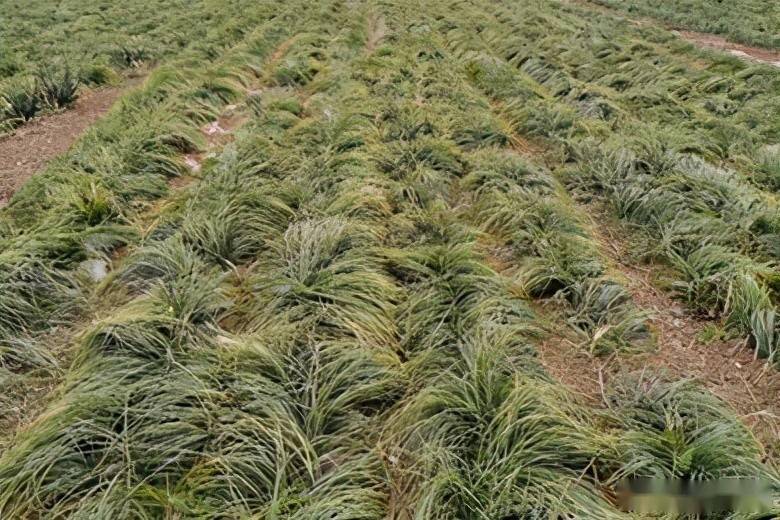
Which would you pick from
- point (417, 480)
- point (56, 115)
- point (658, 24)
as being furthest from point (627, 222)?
point (658, 24)

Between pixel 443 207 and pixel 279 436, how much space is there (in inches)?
127

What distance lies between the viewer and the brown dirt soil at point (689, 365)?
3.19 meters

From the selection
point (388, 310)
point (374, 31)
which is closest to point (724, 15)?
point (374, 31)

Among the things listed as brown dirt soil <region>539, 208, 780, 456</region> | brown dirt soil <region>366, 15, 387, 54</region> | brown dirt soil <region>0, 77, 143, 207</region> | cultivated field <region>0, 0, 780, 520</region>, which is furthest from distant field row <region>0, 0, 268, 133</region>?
brown dirt soil <region>539, 208, 780, 456</region>

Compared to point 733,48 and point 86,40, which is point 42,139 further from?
point 733,48

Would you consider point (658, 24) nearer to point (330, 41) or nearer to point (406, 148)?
point (330, 41)

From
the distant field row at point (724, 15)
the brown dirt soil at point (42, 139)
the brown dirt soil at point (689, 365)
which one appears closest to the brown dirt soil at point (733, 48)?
the distant field row at point (724, 15)

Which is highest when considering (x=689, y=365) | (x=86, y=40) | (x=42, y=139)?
(x=689, y=365)

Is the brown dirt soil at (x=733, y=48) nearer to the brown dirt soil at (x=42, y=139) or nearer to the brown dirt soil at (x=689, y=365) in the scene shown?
the brown dirt soil at (x=689, y=365)

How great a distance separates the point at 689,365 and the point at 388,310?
89.4 inches

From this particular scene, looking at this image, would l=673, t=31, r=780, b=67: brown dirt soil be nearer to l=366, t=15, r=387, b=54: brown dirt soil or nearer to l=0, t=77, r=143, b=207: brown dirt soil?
l=366, t=15, r=387, b=54: brown dirt soil

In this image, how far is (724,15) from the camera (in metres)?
16.4

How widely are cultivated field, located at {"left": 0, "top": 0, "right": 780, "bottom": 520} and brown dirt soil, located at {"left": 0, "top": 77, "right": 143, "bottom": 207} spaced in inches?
31.2

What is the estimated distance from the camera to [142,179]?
18.8ft
